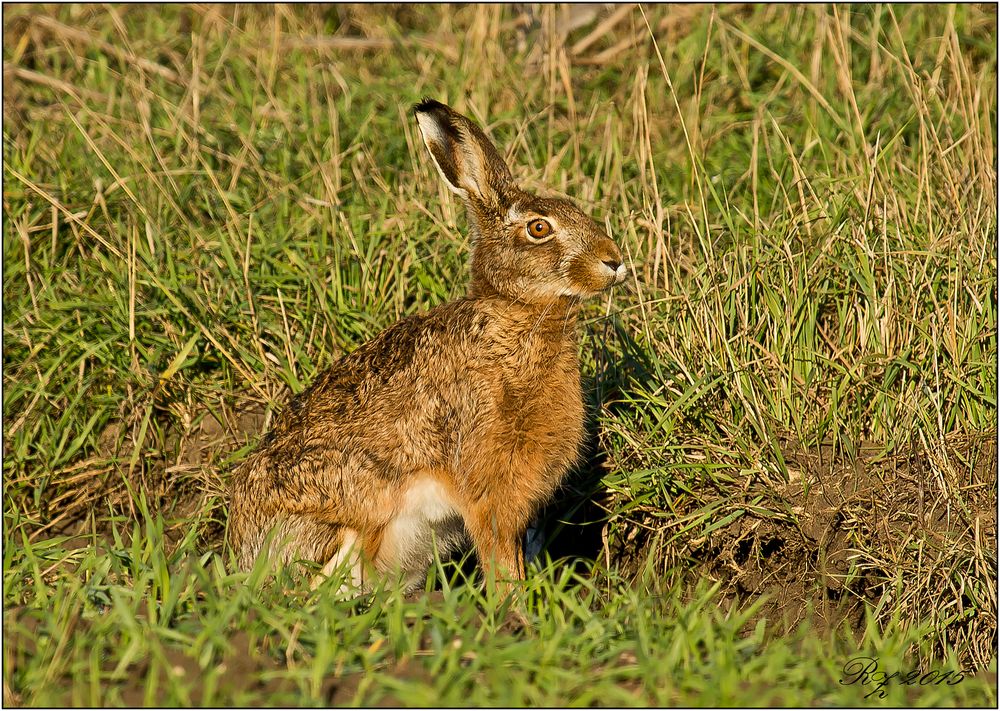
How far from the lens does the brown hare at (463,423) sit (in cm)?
414

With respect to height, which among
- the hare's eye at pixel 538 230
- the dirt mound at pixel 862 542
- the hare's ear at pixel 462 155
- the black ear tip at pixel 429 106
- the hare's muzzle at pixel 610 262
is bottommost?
the dirt mound at pixel 862 542

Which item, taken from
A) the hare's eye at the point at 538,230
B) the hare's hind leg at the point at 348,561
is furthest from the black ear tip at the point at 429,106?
the hare's hind leg at the point at 348,561

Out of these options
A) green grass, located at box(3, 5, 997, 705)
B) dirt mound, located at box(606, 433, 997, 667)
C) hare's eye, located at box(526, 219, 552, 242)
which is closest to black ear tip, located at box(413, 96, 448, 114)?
hare's eye, located at box(526, 219, 552, 242)

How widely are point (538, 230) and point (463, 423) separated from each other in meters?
0.76

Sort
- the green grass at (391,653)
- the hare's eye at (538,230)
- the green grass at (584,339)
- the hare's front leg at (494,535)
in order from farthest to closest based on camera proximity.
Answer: the hare's eye at (538,230)
the hare's front leg at (494,535)
the green grass at (584,339)
the green grass at (391,653)

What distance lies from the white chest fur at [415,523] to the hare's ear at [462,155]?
111 centimetres

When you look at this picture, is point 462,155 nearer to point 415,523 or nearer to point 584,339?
point 584,339

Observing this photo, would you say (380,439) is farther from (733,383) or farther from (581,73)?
(581,73)

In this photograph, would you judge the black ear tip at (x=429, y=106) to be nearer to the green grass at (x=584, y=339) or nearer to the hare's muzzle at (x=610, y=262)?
the hare's muzzle at (x=610, y=262)

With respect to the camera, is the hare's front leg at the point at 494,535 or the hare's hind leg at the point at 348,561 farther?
the hare's front leg at the point at 494,535

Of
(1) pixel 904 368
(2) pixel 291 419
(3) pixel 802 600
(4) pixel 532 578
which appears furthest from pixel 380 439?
(1) pixel 904 368

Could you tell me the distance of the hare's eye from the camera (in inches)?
167

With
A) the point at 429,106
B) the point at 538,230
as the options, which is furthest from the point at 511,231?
the point at 429,106

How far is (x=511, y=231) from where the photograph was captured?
428 centimetres
